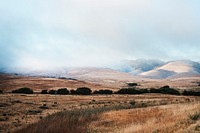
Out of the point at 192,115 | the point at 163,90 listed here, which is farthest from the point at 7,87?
the point at 192,115

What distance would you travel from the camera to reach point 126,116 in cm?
2233

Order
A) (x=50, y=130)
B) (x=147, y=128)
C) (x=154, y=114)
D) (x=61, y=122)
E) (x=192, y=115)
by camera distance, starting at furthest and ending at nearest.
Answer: (x=154, y=114), (x=61, y=122), (x=50, y=130), (x=192, y=115), (x=147, y=128)

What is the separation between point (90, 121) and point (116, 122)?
1.97 m

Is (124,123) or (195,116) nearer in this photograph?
(195,116)

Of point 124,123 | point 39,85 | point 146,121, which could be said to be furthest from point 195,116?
point 39,85

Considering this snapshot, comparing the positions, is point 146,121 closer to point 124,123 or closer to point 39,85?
point 124,123

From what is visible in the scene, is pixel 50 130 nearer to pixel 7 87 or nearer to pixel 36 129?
pixel 36 129

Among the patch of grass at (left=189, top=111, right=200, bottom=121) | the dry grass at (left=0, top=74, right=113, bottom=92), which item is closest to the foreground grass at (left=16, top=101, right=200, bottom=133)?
the patch of grass at (left=189, top=111, right=200, bottom=121)

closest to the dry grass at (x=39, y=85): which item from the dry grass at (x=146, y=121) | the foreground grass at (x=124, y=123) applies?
the foreground grass at (x=124, y=123)

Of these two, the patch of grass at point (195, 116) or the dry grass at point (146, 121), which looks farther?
the patch of grass at point (195, 116)

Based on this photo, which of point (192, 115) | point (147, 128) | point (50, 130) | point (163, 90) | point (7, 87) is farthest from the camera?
point (7, 87)

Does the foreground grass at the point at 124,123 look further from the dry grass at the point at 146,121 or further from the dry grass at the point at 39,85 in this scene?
the dry grass at the point at 39,85

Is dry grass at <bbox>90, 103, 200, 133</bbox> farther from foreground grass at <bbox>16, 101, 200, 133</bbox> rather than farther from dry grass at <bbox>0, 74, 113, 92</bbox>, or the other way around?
dry grass at <bbox>0, 74, 113, 92</bbox>

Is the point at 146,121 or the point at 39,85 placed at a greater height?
the point at 39,85
